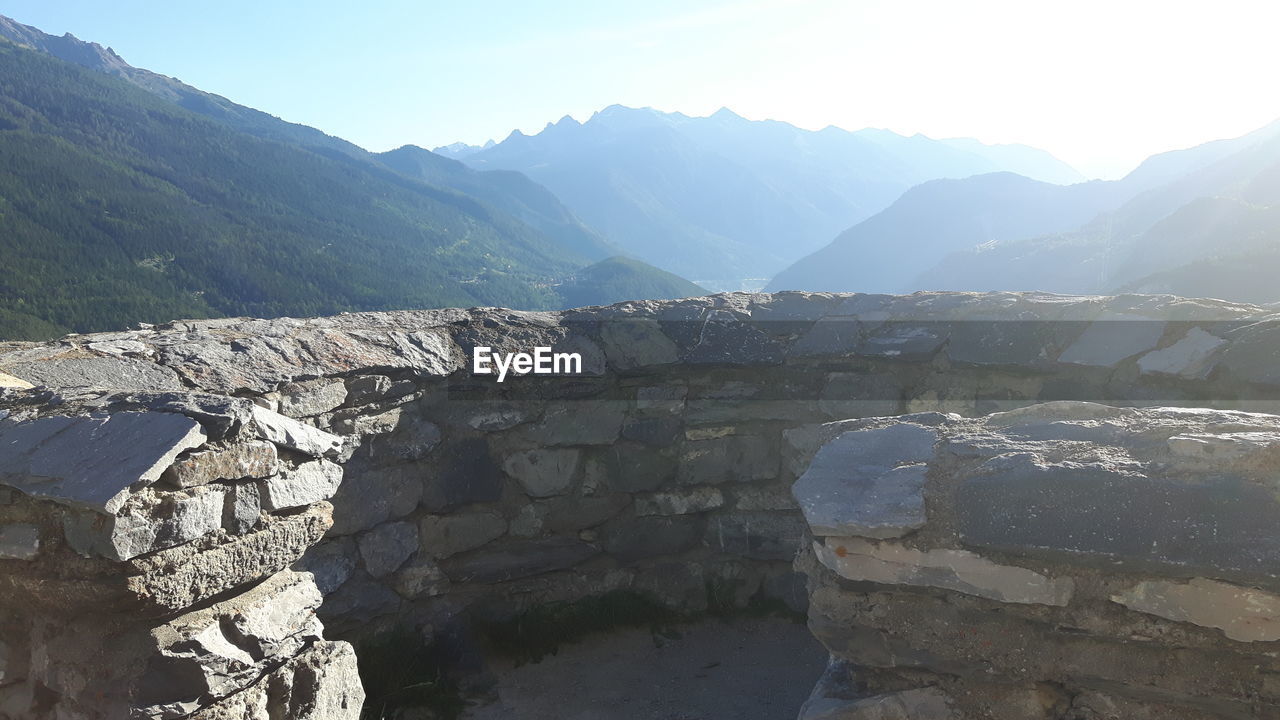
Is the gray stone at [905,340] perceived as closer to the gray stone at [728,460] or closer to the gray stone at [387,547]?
the gray stone at [728,460]

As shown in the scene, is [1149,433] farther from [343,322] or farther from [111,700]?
[343,322]

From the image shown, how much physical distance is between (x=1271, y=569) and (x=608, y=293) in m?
44.0

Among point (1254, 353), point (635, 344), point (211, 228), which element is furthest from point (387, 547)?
point (211, 228)

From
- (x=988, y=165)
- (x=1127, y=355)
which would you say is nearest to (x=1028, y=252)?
(x=1127, y=355)

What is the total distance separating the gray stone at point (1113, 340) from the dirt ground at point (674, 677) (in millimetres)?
1877

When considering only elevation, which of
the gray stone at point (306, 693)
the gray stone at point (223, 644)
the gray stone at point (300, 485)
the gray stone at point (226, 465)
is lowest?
the gray stone at point (306, 693)

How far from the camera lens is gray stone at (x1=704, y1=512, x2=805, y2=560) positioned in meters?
4.21

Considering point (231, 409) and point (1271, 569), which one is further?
point (231, 409)

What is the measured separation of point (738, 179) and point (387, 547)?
117068 mm

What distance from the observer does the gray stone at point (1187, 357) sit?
338 centimetres

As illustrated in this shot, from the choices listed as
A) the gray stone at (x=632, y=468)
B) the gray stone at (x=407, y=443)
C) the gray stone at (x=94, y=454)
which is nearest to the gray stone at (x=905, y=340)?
the gray stone at (x=632, y=468)

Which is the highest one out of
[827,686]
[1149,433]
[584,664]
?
[1149,433]

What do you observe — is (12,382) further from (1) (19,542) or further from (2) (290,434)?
(2) (290,434)

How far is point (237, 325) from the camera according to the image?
136 inches
